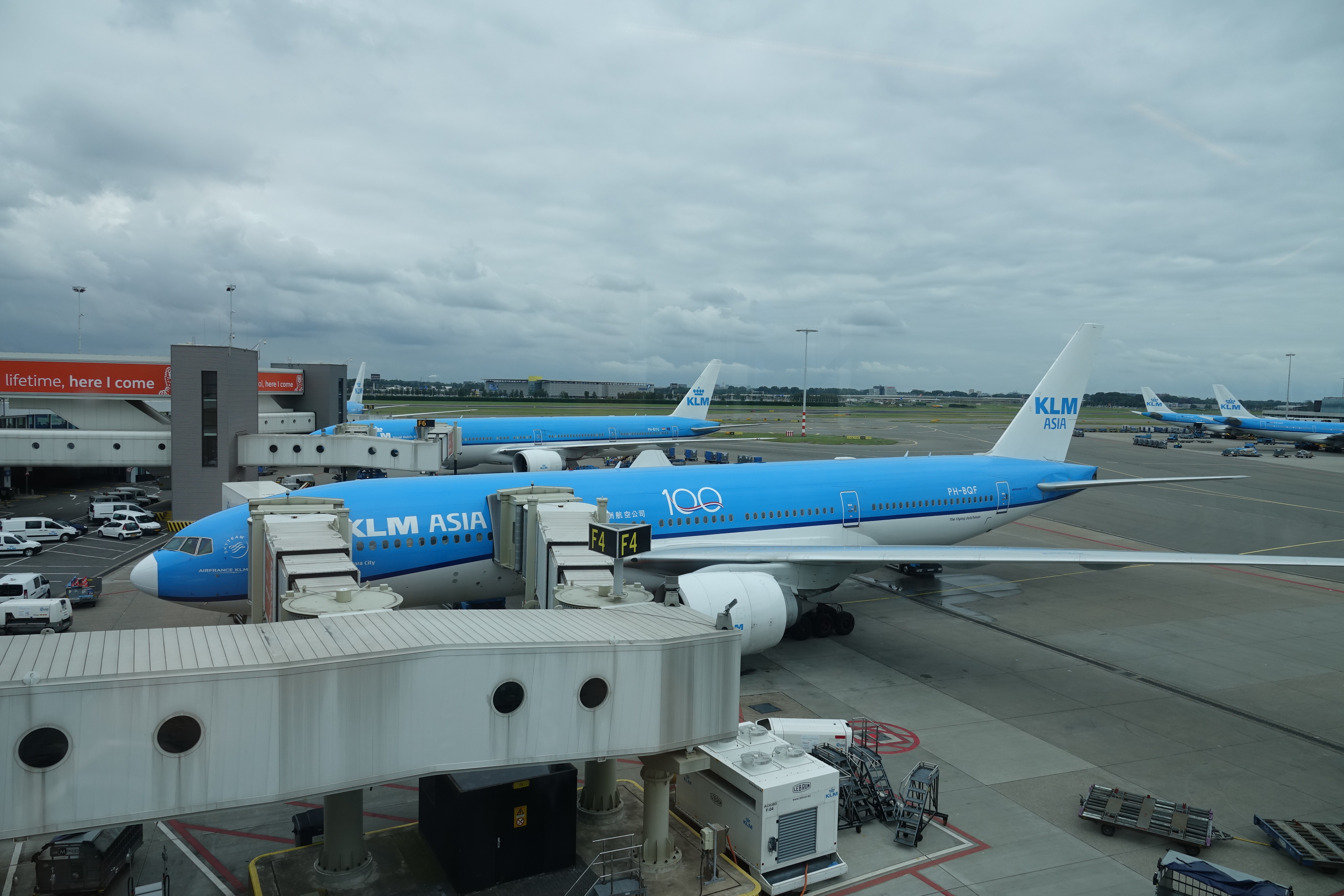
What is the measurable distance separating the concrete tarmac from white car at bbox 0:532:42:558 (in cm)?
1107

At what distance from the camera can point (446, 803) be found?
12.8m

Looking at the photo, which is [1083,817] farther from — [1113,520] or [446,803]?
[1113,520]

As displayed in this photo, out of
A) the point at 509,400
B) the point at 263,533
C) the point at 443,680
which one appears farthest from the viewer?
the point at 509,400

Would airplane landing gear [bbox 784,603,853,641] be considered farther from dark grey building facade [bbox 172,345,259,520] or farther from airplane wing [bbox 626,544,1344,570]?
dark grey building facade [bbox 172,345,259,520]

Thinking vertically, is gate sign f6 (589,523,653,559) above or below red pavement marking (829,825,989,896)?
above

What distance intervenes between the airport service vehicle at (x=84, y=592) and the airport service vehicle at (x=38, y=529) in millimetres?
12738

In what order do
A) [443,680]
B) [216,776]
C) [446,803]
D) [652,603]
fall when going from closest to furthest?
1. [216,776]
2. [443,680]
3. [446,803]
4. [652,603]

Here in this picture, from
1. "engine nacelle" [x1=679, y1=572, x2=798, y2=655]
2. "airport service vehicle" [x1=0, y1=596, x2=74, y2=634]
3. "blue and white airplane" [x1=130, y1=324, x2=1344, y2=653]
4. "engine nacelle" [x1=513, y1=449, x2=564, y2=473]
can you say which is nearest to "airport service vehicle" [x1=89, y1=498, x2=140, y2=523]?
"airport service vehicle" [x1=0, y1=596, x2=74, y2=634]

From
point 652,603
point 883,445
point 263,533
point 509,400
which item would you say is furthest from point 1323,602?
point 509,400

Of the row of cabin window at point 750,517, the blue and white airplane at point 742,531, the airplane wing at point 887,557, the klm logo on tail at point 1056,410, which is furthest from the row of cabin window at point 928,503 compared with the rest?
the klm logo on tail at point 1056,410

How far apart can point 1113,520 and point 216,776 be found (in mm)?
50823

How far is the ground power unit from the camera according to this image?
42.2ft

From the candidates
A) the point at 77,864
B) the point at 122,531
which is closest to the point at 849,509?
the point at 77,864

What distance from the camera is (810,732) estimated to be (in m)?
16.2
